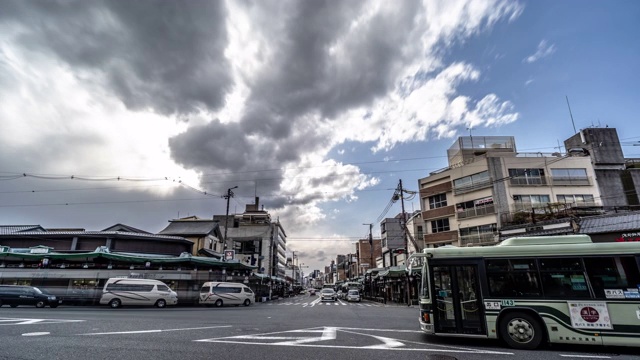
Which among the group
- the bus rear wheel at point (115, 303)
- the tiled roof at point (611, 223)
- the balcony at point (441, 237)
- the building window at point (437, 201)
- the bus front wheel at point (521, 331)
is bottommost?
the bus rear wheel at point (115, 303)

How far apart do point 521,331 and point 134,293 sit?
24.6 meters

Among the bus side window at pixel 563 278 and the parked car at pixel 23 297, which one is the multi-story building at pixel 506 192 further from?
the parked car at pixel 23 297

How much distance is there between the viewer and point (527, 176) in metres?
32.2

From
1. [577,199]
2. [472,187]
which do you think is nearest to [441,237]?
[472,187]

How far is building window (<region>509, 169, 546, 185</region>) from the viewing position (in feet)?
105

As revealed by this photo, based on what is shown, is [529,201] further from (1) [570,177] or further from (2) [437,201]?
(2) [437,201]

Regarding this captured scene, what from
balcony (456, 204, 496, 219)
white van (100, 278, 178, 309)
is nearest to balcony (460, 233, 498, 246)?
balcony (456, 204, 496, 219)

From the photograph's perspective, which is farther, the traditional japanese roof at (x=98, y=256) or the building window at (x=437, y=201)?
the building window at (x=437, y=201)

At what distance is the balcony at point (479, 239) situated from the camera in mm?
30827

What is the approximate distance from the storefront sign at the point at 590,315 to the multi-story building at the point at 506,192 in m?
22.6

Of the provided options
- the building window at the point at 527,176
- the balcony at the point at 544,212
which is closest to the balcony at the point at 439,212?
the balcony at the point at 544,212

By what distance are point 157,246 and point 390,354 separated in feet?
115

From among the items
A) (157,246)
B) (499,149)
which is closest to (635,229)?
(499,149)

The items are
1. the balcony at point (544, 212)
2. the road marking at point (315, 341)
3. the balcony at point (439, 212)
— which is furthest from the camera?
the balcony at point (439, 212)
